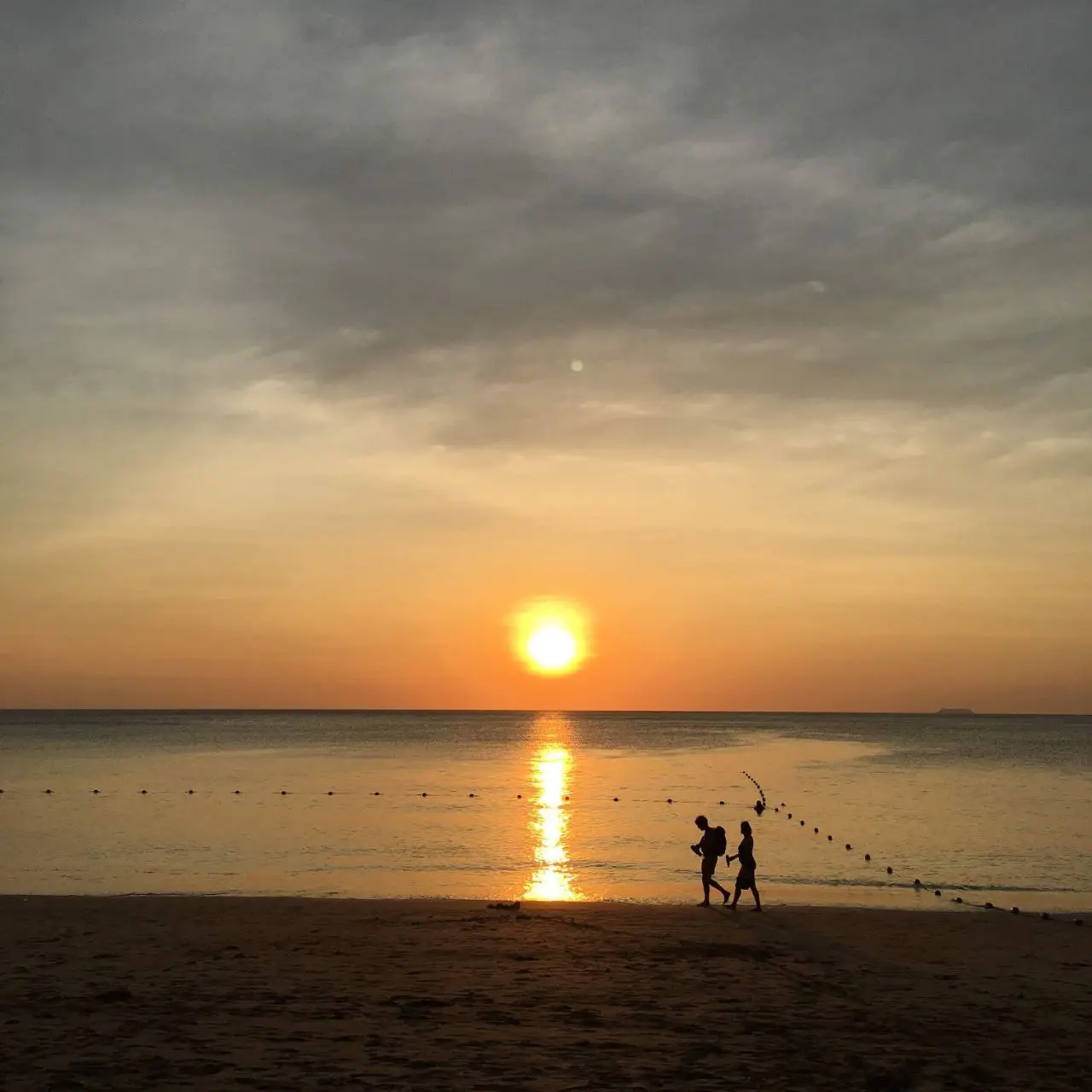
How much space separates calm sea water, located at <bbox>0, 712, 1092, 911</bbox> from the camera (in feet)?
98.6

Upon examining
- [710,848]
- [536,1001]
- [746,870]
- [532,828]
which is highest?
[710,848]

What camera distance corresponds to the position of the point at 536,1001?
1428 cm

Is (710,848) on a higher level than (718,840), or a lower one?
lower

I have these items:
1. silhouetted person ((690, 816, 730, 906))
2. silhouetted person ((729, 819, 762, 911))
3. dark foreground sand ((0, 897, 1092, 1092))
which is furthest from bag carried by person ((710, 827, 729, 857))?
dark foreground sand ((0, 897, 1092, 1092))

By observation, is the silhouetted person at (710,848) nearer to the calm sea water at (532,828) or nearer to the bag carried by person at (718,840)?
the bag carried by person at (718,840)

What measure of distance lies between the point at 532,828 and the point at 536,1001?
32.1 metres

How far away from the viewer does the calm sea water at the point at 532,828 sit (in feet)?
98.6

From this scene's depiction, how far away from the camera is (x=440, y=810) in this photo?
172 ft

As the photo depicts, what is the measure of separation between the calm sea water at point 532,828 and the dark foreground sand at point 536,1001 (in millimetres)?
7055

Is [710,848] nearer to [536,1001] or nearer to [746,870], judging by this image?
[746,870]

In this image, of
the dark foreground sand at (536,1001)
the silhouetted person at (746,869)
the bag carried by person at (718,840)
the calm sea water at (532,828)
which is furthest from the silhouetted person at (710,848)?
the calm sea water at (532,828)

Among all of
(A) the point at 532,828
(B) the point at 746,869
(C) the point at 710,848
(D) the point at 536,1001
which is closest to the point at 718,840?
(C) the point at 710,848

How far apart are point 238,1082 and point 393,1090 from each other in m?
1.60

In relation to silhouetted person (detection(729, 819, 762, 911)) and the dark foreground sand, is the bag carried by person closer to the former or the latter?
silhouetted person (detection(729, 819, 762, 911))
